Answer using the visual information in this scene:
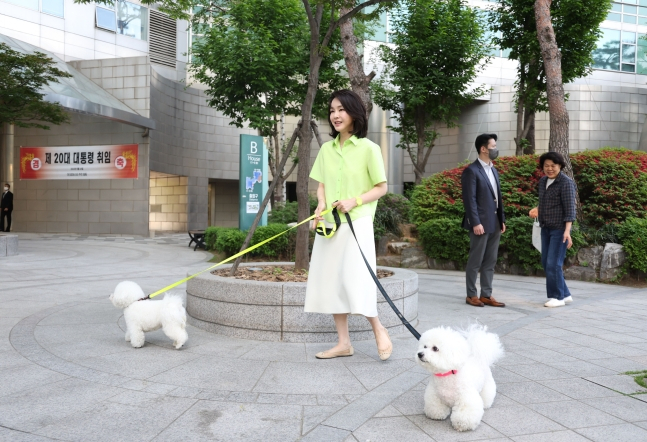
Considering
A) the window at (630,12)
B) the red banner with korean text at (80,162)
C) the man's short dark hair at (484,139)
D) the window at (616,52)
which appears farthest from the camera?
the window at (616,52)

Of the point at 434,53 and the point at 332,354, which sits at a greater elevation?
the point at 434,53

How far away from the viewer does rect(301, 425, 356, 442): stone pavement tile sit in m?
2.62

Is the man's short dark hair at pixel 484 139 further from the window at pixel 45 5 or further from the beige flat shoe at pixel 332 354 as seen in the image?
the window at pixel 45 5

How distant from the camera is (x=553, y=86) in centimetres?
1030

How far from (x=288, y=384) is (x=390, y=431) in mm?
881

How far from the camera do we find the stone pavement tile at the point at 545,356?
4047 millimetres

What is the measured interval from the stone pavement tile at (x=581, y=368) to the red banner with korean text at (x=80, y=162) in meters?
18.7

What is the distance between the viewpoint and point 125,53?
2317 centimetres

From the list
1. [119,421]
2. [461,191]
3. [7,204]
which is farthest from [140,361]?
[7,204]

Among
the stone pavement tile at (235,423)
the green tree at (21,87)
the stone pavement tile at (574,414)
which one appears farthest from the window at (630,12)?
the stone pavement tile at (235,423)

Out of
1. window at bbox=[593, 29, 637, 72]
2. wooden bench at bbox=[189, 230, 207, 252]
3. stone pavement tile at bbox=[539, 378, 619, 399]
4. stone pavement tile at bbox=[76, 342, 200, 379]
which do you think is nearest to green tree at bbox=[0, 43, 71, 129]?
wooden bench at bbox=[189, 230, 207, 252]

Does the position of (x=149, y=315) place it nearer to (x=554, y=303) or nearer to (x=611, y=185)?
(x=554, y=303)

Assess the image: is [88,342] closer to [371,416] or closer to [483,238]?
[371,416]

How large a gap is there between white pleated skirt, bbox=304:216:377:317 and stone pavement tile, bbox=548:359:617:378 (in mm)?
1375
